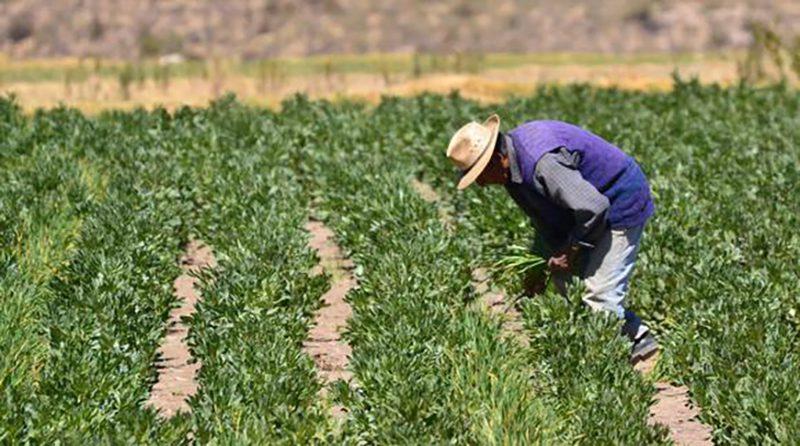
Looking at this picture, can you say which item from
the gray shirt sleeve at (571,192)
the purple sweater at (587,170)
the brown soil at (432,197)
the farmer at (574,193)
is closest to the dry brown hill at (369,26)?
the brown soil at (432,197)

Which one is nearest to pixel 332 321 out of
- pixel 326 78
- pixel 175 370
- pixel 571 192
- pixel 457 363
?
pixel 175 370

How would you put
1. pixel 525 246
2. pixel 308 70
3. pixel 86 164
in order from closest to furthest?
pixel 525 246
pixel 86 164
pixel 308 70

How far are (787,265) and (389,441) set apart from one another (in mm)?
4505

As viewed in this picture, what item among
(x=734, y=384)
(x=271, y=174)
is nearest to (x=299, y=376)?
(x=734, y=384)

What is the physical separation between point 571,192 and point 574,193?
18 millimetres

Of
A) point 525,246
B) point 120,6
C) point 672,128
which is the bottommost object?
point 120,6

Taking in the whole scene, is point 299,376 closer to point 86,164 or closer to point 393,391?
point 393,391

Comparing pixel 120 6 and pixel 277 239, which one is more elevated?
pixel 277 239

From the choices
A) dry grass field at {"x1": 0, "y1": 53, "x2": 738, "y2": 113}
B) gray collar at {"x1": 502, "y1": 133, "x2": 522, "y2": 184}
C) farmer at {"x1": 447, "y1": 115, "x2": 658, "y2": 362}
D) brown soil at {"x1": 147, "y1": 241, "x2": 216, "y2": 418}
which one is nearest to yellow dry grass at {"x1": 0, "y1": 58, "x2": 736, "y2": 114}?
dry grass field at {"x1": 0, "y1": 53, "x2": 738, "y2": 113}

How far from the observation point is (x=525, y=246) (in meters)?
10.1

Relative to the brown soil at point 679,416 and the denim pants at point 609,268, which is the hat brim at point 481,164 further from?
the brown soil at point 679,416

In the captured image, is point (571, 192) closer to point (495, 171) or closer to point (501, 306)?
point (495, 171)

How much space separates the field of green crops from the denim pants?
258mm

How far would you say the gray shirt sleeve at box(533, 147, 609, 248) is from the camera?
8055 millimetres
